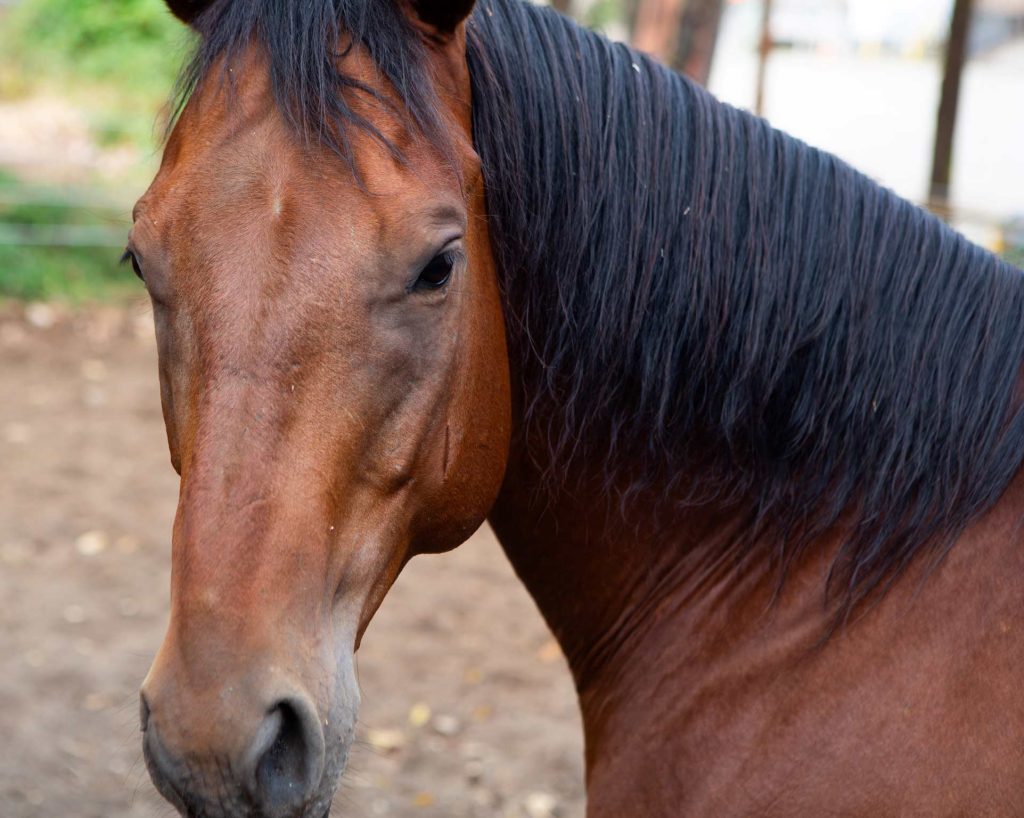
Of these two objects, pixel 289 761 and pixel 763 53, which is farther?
pixel 763 53

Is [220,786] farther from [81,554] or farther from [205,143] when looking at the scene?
[81,554]

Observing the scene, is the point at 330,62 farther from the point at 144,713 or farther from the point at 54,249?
the point at 54,249

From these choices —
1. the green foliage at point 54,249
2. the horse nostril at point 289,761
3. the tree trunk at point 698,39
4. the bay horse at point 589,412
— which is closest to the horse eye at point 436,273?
the bay horse at point 589,412

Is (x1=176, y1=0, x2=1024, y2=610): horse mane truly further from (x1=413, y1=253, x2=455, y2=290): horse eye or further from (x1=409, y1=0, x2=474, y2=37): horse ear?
(x1=413, y1=253, x2=455, y2=290): horse eye

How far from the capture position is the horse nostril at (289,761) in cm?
152

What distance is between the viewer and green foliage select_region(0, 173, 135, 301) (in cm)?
915

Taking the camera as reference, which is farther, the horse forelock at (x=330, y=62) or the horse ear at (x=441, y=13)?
the horse ear at (x=441, y=13)

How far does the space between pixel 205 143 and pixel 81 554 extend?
15.2 ft

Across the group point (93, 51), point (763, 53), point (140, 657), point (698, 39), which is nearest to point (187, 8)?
point (140, 657)

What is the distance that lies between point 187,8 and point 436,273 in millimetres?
811

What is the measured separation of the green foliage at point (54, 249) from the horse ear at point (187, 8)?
25.1 ft

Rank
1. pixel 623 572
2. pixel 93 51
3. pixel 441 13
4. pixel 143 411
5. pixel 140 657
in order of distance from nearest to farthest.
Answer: pixel 441 13
pixel 623 572
pixel 140 657
pixel 143 411
pixel 93 51

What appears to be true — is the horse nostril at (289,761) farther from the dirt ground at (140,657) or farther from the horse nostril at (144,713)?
the dirt ground at (140,657)

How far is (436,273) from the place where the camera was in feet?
5.74
